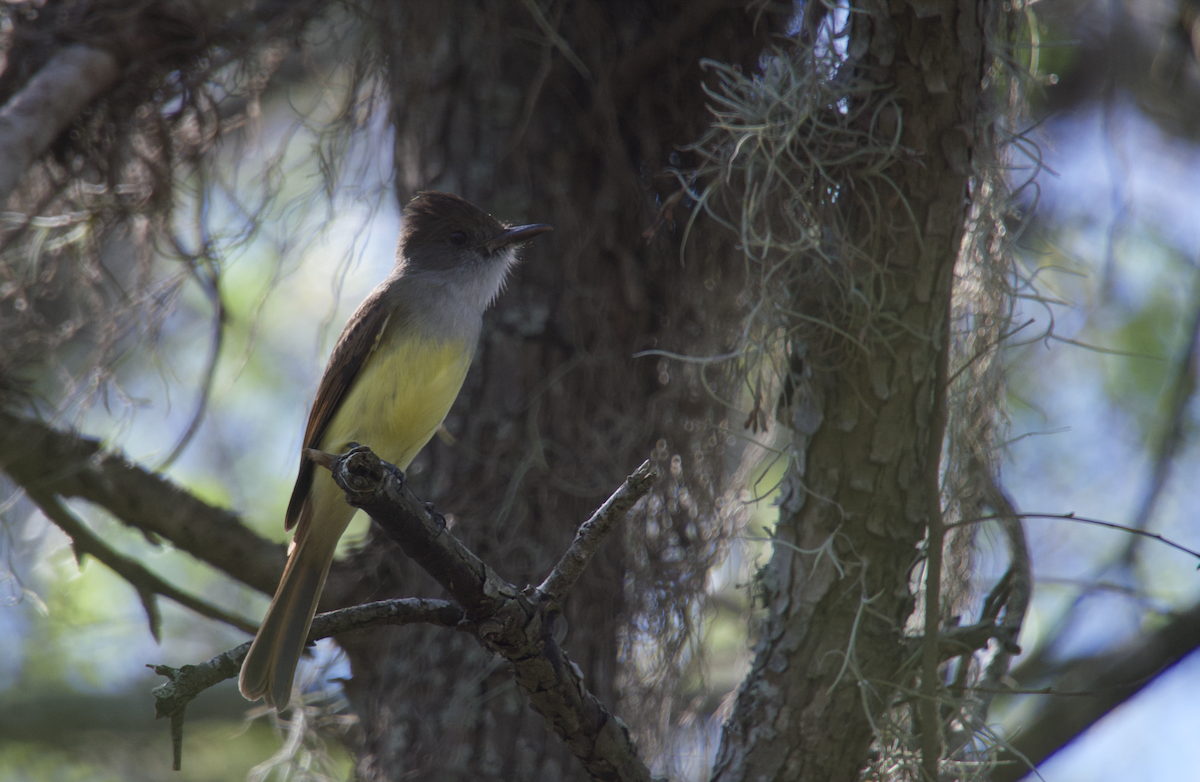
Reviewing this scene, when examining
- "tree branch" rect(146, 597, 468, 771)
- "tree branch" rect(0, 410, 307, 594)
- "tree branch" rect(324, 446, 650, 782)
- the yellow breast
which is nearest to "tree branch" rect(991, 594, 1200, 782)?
"tree branch" rect(324, 446, 650, 782)

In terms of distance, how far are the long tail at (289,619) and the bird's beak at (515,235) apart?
3.54 ft

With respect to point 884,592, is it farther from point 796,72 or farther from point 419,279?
point 419,279

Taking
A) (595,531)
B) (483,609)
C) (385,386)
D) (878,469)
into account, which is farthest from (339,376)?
(878,469)

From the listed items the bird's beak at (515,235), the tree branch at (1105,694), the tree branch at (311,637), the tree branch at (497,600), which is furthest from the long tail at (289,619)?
the tree branch at (1105,694)

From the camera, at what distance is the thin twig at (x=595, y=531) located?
188cm

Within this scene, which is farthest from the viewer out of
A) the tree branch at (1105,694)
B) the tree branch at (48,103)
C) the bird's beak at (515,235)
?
the tree branch at (1105,694)

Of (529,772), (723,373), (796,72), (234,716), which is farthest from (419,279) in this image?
(234,716)

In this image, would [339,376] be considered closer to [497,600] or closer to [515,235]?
[515,235]

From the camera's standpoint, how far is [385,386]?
3.17m

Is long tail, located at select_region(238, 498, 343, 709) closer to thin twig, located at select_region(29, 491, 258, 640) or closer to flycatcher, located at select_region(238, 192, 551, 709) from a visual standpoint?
flycatcher, located at select_region(238, 192, 551, 709)

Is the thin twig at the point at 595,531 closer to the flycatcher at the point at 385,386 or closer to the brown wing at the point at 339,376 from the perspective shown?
the flycatcher at the point at 385,386

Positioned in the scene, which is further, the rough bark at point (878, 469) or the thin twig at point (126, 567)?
the thin twig at point (126, 567)

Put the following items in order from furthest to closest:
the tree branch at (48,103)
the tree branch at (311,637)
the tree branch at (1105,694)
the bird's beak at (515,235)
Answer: the tree branch at (1105,694), the bird's beak at (515,235), the tree branch at (48,103), the tree branch at (311,637)

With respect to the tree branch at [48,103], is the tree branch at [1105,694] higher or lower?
lower
